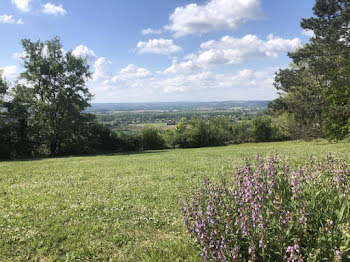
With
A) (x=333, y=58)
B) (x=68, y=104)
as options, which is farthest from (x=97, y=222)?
(x=68, y=104)

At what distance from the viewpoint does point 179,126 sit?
5403 cm

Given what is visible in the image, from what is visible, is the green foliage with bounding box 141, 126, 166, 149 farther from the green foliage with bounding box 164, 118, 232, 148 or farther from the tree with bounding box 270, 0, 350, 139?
the tree with bounding box 270, 0, 350, 139

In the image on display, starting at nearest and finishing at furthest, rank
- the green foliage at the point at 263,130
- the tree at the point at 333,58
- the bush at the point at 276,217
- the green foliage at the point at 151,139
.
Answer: the bush at the point at 276,217, the tree at the point at 333,58, the green foliage at the point at 151,139, the green foliage at the point at 263,130

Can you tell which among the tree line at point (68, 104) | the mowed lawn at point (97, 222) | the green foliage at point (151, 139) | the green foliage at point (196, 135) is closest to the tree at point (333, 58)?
the tree line at point (68, 104)

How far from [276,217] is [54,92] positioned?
39.3 meters

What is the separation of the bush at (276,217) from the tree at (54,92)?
34.4m

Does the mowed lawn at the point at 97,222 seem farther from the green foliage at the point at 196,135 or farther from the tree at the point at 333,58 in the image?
the green foliage at the point at 196,135

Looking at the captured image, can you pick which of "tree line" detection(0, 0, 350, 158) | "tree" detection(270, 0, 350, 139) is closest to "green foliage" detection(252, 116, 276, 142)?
"tree line" detection(0, 0, 350, 158)

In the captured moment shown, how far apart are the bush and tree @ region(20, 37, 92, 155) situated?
3437 cm

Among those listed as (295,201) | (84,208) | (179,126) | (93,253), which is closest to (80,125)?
(179,126)

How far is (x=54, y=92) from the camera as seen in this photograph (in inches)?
1458

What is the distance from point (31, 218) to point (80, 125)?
3175cm

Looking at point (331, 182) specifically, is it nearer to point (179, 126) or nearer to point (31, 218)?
point (31, 218)

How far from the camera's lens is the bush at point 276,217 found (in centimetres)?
349
